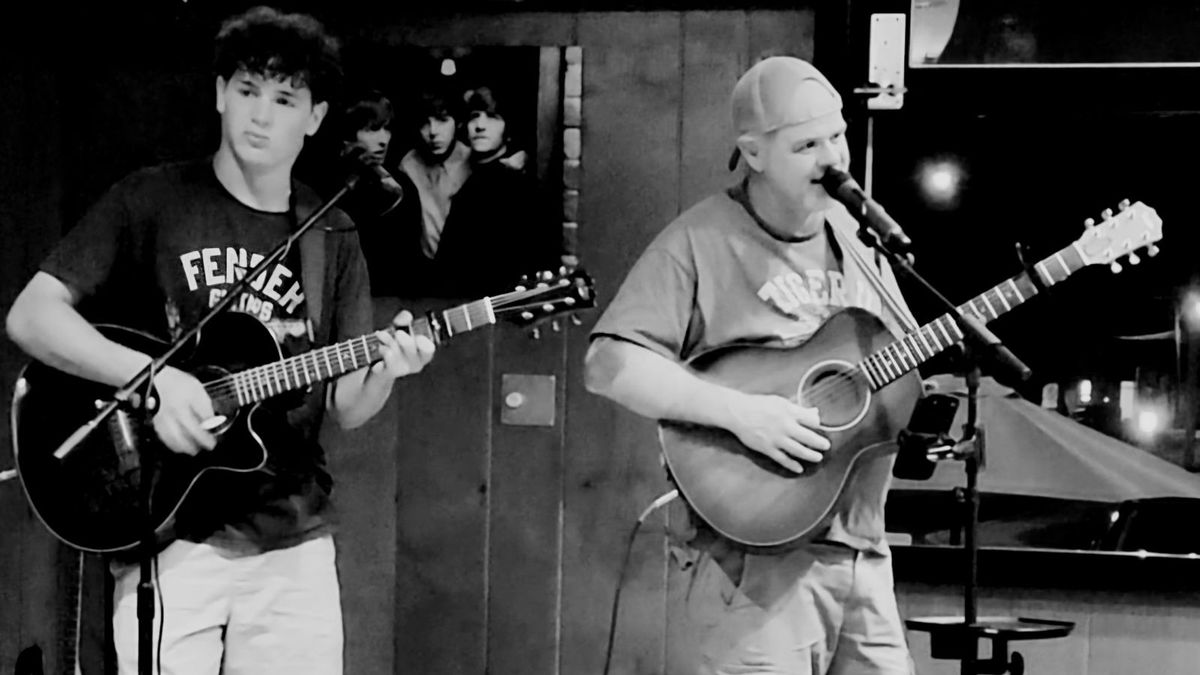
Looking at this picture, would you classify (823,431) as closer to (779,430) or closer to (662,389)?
(779,430)

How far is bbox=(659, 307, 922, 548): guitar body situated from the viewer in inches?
99.2

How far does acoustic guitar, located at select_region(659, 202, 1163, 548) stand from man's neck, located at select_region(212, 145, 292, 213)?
0.92 meters

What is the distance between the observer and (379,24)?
3.34 metres

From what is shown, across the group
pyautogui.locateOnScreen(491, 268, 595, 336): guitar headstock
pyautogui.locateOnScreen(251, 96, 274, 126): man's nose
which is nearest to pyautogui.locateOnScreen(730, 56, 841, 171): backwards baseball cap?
pyautogui.locateOnScreen(491, 268, 595, 336): guitar headstock

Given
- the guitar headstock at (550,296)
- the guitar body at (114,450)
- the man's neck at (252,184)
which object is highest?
the man's neck at (252,184)

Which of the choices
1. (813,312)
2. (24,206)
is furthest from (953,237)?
(24,206)

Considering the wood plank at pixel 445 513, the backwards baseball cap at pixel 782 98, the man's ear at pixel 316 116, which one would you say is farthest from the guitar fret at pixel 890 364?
the man's ear at pixel 316 116

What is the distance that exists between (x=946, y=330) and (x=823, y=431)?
0.28m

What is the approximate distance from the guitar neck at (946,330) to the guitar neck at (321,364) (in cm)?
74

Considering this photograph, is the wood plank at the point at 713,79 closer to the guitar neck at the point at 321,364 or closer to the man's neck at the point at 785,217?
the man's neck at the point at 785,217

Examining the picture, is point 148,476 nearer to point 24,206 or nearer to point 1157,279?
point 24,206

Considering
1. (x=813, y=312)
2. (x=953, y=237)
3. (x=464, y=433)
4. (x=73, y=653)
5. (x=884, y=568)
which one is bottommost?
(x=73, y=653)

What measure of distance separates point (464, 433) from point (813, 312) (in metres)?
1.01

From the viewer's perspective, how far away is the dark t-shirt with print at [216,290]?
2.71 meters
